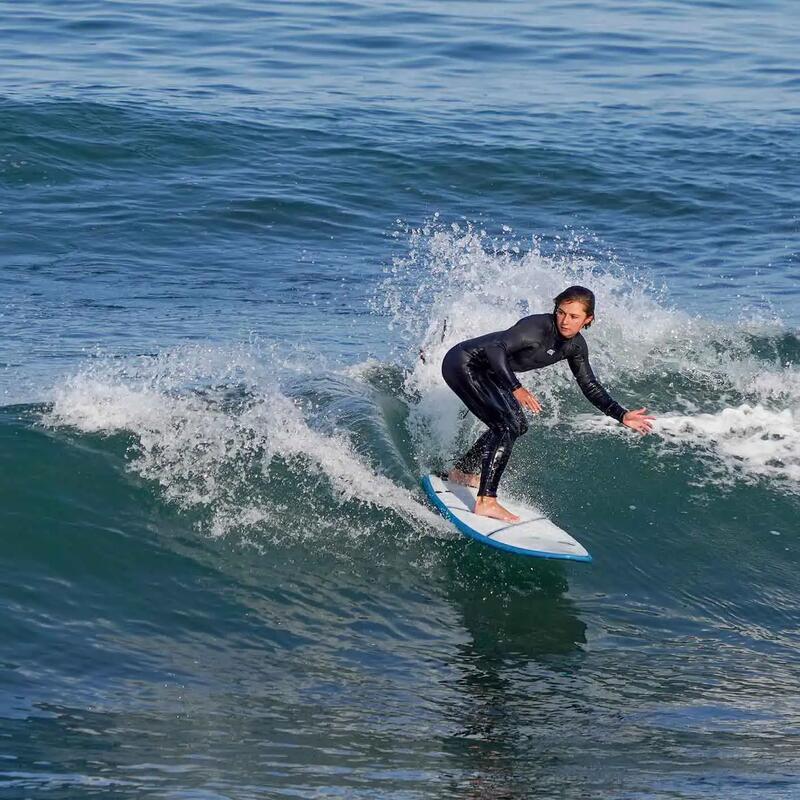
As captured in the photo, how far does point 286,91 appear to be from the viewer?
23.6 meters

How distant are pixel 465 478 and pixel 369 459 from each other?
79cm

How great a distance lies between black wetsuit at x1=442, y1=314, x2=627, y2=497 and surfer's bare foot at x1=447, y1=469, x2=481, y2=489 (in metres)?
0.32

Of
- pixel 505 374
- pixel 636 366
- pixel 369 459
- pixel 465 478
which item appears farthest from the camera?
pixel 636 366

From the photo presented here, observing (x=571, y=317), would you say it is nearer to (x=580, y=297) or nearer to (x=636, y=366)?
(x=580, y=297)

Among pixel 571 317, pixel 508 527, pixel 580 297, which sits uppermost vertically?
pixel 580 297

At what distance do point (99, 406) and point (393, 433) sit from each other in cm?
230

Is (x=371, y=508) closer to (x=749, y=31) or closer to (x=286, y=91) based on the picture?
(x=286, y=91)

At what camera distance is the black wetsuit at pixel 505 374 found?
8.26m

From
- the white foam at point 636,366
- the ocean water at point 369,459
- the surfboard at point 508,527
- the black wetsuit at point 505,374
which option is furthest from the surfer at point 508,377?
the white foam at point 636,366

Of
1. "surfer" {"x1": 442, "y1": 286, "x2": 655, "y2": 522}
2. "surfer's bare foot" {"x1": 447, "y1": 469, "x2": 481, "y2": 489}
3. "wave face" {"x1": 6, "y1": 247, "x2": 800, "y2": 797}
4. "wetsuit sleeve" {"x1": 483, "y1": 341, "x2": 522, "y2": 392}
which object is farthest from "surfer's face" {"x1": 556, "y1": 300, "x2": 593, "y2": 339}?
"wave face" {"x1": 6, "y1": 247, "x2": 800, "y2": 797}

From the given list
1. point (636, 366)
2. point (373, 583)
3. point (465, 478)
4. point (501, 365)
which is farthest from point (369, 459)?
point (636, 366)

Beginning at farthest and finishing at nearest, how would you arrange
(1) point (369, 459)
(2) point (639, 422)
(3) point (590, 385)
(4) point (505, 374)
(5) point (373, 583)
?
(1) point (369, 459)
(3) point (590, 385)
(4) point (505, 374)
(2) point (639, 422)
(5) point (373, 583)

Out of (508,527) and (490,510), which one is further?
(490,510)

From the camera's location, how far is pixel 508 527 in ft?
26.6
